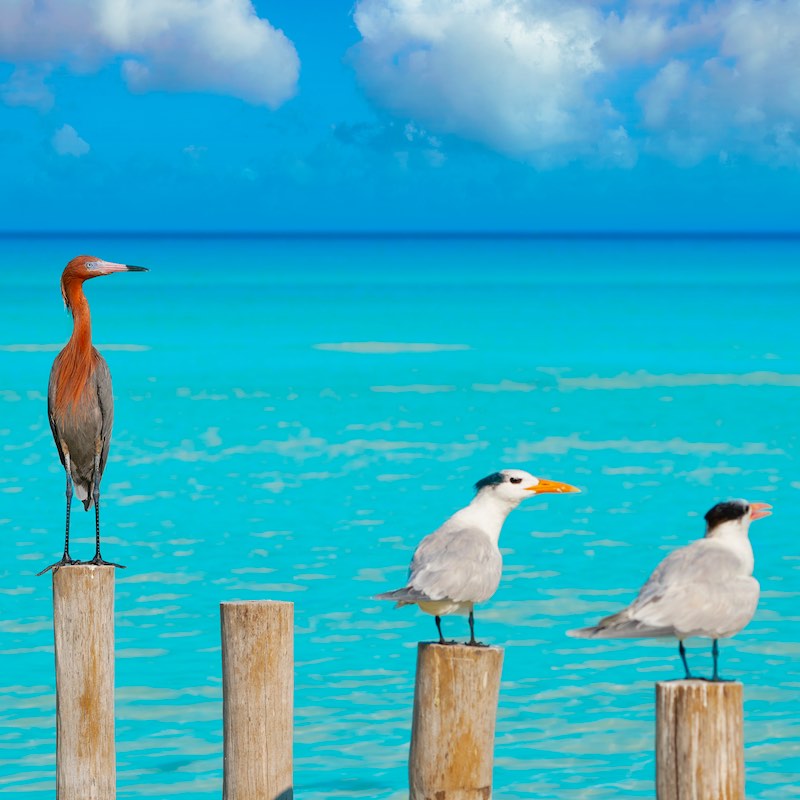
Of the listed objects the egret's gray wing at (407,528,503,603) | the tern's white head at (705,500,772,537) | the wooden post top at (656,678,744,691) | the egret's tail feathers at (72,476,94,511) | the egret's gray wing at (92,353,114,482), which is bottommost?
the wooden post top at (656,678,744,691)

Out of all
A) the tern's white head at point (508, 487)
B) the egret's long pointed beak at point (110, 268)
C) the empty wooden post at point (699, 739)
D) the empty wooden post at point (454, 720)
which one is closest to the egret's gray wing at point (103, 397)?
the egret's long pointed beak at point (110, 268)

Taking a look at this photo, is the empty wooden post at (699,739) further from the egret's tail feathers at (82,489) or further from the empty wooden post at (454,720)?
the egret's tail feathers at (82,489)

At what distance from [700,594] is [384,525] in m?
11.8

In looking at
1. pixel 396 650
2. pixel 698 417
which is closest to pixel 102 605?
pixel 396 650

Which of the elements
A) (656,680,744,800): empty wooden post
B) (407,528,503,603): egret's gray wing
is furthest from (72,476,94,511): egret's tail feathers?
(656,680,744,800): empty wooden post

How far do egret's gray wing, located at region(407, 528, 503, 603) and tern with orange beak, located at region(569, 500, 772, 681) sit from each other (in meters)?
0.90

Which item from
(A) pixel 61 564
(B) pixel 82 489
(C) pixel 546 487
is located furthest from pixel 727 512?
(B) pixel 82 489

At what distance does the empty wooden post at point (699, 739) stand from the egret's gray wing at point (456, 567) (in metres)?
1.31

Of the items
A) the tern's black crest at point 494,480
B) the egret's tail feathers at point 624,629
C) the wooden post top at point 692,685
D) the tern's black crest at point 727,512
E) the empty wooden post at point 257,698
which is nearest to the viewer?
the wooden post top at point 692,685

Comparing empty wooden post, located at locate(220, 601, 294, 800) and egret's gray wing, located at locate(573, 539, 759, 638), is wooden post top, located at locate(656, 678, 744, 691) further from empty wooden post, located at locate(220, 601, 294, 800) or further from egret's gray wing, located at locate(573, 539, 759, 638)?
empty wooden post, located at locate(220, 601, 294, 800)

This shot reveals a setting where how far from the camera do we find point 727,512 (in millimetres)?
5512

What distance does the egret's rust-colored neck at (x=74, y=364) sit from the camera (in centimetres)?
855

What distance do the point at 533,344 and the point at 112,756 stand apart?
3394 centimetres

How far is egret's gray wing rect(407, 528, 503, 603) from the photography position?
6.02m
